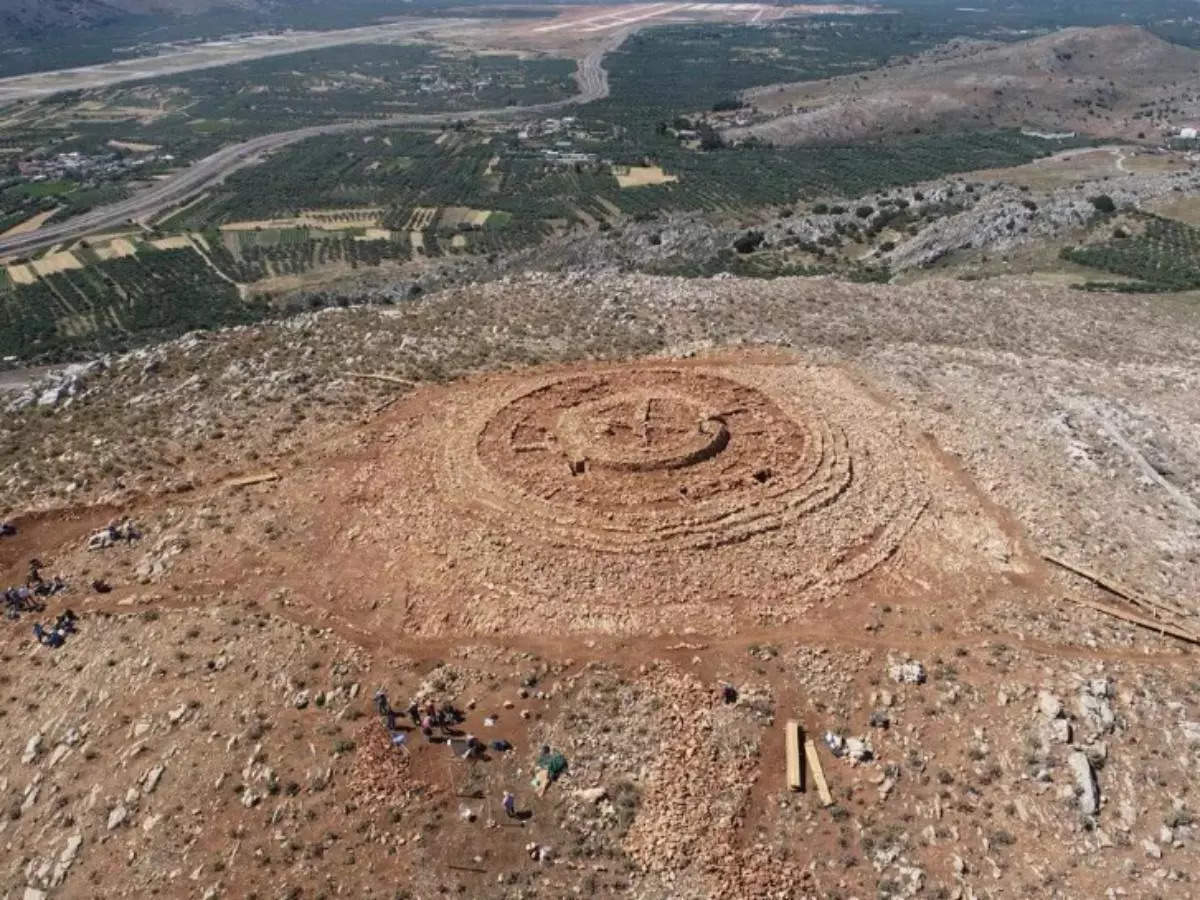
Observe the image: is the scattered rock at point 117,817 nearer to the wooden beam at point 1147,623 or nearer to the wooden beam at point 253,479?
the wooden beam at point 253,479

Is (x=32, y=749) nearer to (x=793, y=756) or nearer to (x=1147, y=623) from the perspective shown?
(x=793, y=756)

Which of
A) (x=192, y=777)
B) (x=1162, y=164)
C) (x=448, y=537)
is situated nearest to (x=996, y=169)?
(x=1162, y=164)

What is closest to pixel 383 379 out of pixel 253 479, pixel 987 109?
pixel 253 479

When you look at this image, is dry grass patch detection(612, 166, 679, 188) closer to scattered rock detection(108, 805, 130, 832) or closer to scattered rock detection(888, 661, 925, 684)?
scattered rock detection(888, 661, 925, 684)

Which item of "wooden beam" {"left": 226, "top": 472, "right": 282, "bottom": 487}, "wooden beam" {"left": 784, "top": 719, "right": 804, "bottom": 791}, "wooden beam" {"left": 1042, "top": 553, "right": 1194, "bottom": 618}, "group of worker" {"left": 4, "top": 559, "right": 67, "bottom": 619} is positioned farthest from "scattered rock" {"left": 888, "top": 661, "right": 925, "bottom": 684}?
"group of worker" {"left": 4, "top": 559, "right": 67, "bottom": 619}

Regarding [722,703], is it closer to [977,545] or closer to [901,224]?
[977,545]

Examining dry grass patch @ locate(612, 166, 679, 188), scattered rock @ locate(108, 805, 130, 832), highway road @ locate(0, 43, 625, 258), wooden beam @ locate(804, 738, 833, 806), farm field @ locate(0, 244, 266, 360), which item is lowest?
dry grass patch @ locate(612, 166, 679, 188)
